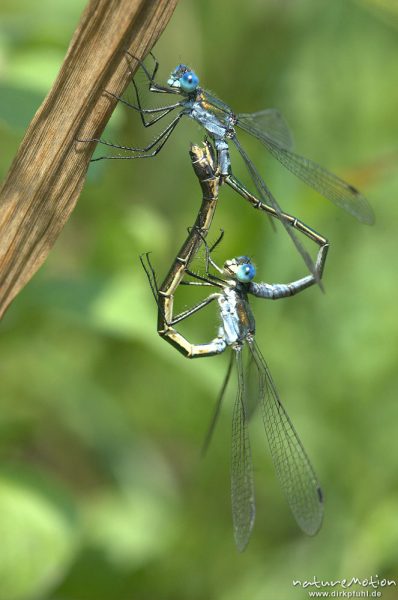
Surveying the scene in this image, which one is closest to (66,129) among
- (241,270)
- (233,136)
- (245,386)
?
Result: (233,136)

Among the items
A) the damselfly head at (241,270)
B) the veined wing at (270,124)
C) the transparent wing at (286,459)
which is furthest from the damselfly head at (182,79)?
the transparent wing at (286,459)

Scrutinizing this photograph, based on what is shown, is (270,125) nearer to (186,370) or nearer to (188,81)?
(188,81)

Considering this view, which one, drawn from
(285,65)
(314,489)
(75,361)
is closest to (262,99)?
(285,65)

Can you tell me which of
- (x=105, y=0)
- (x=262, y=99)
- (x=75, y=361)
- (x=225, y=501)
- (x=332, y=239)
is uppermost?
(x=262, y=99)

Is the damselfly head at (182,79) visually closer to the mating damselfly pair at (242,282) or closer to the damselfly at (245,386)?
the mating damselfly pair at (242,282)

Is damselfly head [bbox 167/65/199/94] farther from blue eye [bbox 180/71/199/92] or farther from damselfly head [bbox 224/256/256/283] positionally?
damselfly head [bbox 224/256/256/283]

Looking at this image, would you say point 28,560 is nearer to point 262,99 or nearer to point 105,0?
point 105,0
